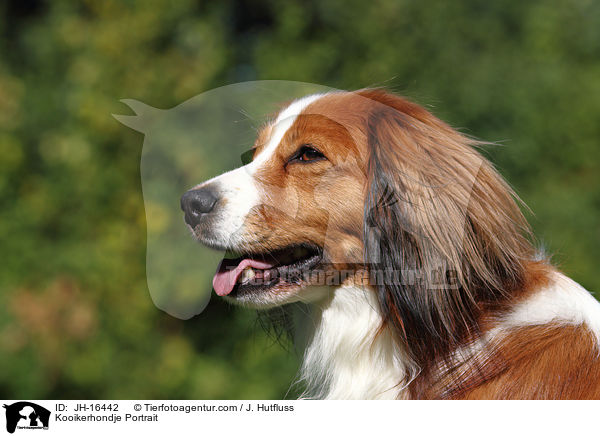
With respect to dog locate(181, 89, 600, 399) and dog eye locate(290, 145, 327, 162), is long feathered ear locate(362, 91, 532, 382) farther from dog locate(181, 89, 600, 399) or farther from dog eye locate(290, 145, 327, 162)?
dog eye locate(290, 145, 327, 162)

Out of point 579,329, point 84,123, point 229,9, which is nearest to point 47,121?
point 84,123

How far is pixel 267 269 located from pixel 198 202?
0.37 metres

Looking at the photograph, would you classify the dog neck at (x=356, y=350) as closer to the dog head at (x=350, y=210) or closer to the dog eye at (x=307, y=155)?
the dog head at (x=350, y=210)

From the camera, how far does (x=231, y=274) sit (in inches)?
90.8

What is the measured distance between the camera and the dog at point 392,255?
2072 mm

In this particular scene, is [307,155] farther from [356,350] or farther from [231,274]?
[356,350]

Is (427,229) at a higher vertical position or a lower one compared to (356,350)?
higher

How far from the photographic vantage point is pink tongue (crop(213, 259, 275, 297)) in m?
2.29

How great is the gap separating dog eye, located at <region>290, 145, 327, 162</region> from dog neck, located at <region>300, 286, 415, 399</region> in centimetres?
52
